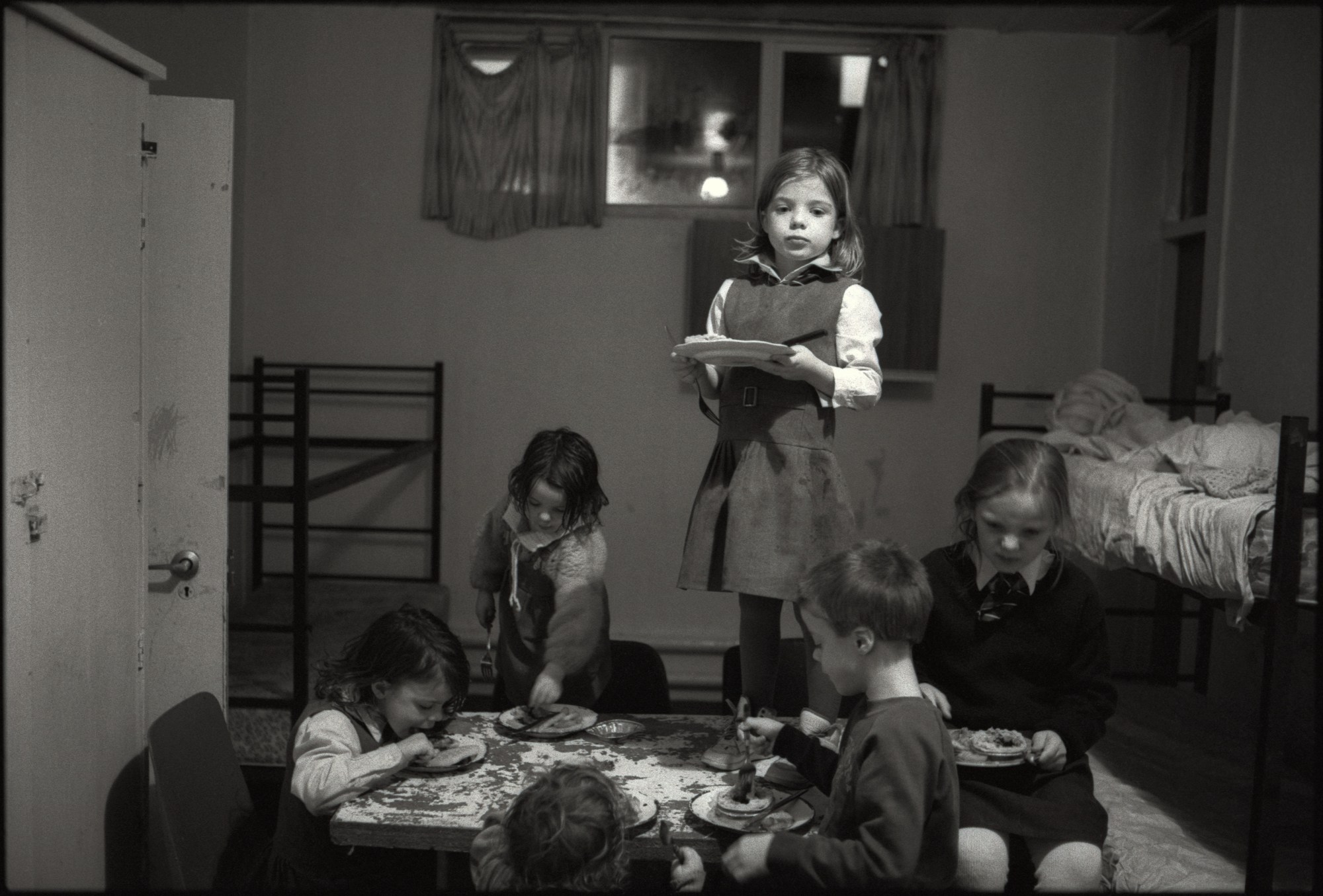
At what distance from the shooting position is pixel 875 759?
171 centimetres

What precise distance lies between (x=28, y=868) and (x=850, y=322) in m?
1.90

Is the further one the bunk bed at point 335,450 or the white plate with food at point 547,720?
the bunk bed at point 335,450

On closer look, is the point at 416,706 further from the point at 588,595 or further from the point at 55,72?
the point at 55,72

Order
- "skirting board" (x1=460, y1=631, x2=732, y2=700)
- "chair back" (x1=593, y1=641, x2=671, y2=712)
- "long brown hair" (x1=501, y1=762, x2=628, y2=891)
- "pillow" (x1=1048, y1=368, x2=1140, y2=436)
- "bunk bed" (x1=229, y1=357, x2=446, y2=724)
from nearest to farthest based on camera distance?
"long brown hair" (x1=501, y1=762, x2=628, y2=891), "chair back" (x1=593, y1=641, x2=671, y2=712), "pillow" (x1=1048, y1=368, x2=1140, y2=436), "bunk bed" (x1=229, y1=357, x2=446, y2=724), "skirting board" (x1=460, y1=631, x2=732, y2=700)

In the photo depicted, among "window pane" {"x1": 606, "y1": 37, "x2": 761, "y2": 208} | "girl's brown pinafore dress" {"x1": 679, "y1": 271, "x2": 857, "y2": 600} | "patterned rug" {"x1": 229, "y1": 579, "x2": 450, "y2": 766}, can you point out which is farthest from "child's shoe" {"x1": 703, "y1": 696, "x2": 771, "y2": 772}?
"window pane" {"x1": 606, "y1": 37, "x2": 761, "y2": 208}

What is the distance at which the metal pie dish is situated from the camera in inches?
92.0

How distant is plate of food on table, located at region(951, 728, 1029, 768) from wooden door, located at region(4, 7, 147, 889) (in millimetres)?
1654

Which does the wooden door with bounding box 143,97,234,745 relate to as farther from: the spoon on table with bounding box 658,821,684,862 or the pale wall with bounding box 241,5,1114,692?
the pale wall with bounding box 241,5,1114,692

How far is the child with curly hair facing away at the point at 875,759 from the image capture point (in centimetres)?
165

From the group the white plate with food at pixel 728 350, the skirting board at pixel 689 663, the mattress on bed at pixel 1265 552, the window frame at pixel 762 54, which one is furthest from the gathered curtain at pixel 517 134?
the mattress on bed at pixel 1265 552

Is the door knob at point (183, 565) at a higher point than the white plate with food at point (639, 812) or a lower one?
higher

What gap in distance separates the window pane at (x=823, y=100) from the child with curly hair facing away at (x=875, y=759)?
3762 millimetres

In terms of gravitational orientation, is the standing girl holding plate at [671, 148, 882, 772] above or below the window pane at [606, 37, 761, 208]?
below

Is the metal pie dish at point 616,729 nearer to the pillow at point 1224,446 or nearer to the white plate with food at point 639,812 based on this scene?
the white plate with food at point 639,812
